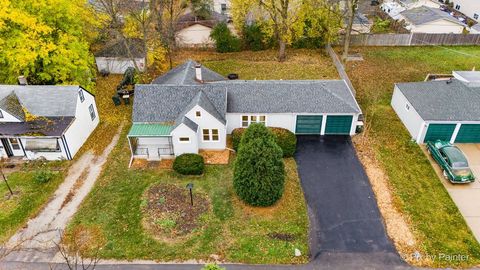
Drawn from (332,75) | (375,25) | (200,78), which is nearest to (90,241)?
(200,78)

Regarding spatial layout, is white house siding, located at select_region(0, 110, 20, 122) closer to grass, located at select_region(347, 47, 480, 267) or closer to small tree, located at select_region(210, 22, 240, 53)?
small tree, located at select_region(210, 22, 240, 53)

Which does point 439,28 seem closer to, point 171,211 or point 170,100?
point 170,100

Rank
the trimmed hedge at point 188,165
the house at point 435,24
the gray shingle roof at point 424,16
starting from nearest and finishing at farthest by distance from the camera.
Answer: the trimmed hedge at point 188,165
the house at point 435,24
the gray shingle roof at point 424,16

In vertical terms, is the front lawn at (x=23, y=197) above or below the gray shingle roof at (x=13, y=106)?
below

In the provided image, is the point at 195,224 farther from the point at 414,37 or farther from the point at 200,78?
the point at 414,37

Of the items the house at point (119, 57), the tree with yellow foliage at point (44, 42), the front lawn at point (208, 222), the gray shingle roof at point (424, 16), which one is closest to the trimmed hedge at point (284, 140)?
the front lawn at point (208, 222)

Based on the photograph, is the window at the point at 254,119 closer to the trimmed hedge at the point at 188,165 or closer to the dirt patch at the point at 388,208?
the trimmed hedge at the point at 188,165

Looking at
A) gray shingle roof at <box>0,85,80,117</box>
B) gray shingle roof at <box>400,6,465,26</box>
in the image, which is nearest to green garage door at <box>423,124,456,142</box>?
gray shingle roof at <box>400,6,465,26</box>
